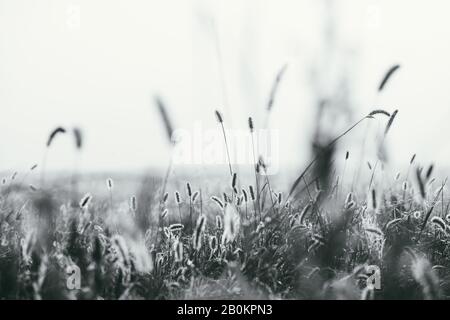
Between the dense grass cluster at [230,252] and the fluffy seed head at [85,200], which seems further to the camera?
the fluffy seed head at [85,200]

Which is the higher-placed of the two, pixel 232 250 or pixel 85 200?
pixel 85 200

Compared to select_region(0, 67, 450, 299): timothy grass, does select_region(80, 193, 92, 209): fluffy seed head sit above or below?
above

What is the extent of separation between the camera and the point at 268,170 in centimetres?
237

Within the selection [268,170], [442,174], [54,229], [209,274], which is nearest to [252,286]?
[209,274]

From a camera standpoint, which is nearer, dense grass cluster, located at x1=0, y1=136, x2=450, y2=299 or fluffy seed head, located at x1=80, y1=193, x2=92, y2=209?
dense grass cluster, located at x1=0, y1=136, x2=450, y2=299

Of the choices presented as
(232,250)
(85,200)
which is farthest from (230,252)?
(85,200)

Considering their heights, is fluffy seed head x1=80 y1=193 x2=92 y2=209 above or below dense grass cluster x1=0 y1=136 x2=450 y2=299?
above

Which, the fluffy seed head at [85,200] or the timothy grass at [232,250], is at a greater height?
the fluffy seed head at [85,200]

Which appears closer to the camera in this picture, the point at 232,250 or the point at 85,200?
the point at 85,200

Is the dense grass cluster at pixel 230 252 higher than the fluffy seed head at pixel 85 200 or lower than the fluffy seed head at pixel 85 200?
lower

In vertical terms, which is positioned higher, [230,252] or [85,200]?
[85,200]

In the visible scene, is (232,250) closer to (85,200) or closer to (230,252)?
(230,252)
